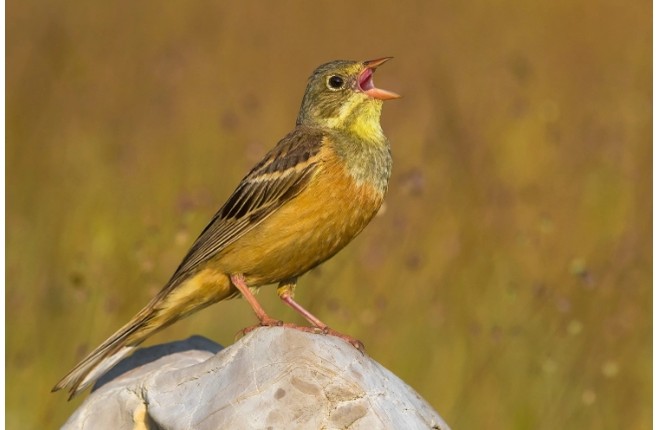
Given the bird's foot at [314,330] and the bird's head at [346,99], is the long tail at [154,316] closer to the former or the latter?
the bird's foot at [314,330]

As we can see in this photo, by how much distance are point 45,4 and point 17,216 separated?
12.9 feet

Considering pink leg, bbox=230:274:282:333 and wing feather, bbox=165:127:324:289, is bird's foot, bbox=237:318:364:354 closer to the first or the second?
pink leg, bbox=230:274:282:333

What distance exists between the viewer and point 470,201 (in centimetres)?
815

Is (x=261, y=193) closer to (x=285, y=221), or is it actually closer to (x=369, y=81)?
(x=285, y=221)

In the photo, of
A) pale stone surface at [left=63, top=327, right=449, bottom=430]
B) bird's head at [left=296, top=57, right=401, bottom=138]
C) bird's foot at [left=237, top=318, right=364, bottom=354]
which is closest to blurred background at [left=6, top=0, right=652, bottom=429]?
bird's head at [left=296, top=57, right=401, bottom=138]

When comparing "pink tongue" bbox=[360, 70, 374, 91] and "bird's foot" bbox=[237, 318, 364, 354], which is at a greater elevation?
"pink tongue" bbox=[360, 70, 374, 91]

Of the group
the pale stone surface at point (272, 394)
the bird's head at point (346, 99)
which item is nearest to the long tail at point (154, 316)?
the pale stone surface at point (272, 394)

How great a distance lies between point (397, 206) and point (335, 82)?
2106 millimetres

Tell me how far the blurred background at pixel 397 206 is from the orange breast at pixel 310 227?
0.62 m

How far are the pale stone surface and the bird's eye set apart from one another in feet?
5.51

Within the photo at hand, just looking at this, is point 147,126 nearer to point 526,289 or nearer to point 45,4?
point 45,4

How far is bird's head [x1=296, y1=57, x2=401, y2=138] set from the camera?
20.7 ft

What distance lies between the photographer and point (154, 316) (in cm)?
617

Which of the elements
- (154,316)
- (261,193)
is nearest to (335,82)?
(261,193)
